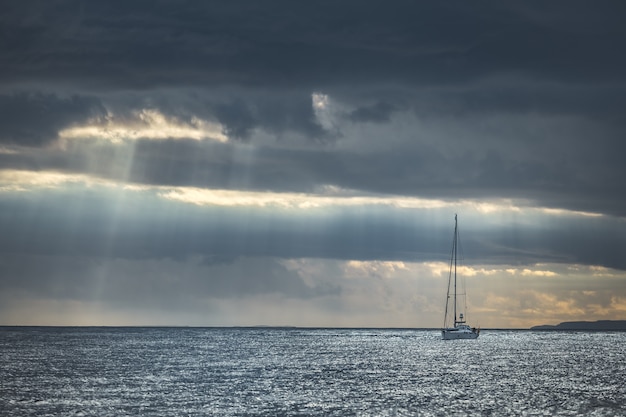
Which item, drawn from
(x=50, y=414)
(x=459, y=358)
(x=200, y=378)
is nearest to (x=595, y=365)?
(x=459, y=358)

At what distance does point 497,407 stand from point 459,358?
102449 mm

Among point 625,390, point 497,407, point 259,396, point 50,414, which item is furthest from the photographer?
point 625,390

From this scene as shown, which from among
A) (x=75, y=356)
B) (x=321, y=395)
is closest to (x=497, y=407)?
(x=321, y=395)

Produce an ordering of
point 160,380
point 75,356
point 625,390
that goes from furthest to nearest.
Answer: point 75,356
point 160,380
point 625,390

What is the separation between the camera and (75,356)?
194 m

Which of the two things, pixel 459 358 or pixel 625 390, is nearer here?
pixel 625 390

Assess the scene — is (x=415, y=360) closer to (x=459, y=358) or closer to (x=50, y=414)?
(x=459, y=358)

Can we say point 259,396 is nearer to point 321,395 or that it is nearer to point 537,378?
point 321,395

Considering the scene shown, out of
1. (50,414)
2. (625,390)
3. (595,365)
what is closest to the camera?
(50,414)

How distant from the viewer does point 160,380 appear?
4906 inches

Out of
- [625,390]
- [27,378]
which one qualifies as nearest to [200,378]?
[27,378]

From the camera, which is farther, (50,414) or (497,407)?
(497,407)

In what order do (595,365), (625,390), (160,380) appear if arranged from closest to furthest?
(625,390) → (160,380) → (595,365)

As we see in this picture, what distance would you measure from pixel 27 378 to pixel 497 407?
232 ft
